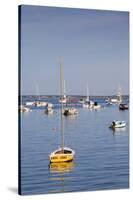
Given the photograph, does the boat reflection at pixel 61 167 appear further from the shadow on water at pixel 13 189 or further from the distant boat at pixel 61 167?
the shadow on water at pixel 13 189

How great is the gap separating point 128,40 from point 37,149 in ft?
6.08

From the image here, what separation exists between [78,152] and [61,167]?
0.28m

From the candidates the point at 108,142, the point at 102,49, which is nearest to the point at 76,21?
the point at 102,49

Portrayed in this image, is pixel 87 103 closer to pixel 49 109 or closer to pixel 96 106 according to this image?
pixel 96 106

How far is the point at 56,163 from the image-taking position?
25.5 feet

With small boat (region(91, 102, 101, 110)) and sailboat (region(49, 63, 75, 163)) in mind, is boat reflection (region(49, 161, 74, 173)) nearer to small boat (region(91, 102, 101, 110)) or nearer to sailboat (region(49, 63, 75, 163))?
sailboat (region(49, 63, 75, 163))

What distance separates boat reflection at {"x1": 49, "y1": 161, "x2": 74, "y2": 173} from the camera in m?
7.73

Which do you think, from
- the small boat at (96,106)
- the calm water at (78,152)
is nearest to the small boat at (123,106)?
the calm water at (78,152)

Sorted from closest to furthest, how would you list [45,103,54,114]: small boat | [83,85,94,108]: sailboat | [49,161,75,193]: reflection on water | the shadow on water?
the shadow on water
[49,161,75,193]: reflection on water
[45,103,54,114]: small boat
[83,85,94,108]: sailboat

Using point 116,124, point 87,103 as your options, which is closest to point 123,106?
point 116,124

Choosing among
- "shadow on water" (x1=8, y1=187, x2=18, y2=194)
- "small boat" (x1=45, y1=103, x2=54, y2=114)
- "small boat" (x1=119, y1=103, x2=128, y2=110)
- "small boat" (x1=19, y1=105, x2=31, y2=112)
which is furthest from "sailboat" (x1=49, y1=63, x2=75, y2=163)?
"small boat" (x1=119, y1=103, x2=128, y2=110)

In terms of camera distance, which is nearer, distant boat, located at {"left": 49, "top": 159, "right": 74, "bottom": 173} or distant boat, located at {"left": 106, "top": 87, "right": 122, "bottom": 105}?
distant boat, located at {"left": 49, "top": 159, "right": 74, "bottom": 173}

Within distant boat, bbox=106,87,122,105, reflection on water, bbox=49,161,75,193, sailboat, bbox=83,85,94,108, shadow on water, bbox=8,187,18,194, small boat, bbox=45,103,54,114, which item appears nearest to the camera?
shadow on water, bbox=8,187,18,194

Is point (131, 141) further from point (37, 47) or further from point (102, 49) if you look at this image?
point (37, 47)
